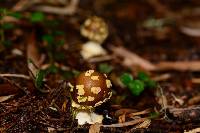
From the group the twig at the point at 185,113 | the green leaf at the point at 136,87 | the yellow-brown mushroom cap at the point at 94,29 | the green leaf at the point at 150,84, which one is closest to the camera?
the twig at the point at 185,113

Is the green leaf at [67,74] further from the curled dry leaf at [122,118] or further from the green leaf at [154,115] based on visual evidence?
the green leaf at [154,115]

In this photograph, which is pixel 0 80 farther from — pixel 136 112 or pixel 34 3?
pixel 34 3

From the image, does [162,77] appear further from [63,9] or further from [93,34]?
[63,9]

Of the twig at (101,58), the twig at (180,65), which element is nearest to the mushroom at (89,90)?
the twig at (101,58)

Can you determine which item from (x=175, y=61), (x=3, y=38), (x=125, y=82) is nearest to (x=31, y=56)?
(x=3, y=38)

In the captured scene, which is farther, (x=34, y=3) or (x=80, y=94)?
(x=34, y=3)

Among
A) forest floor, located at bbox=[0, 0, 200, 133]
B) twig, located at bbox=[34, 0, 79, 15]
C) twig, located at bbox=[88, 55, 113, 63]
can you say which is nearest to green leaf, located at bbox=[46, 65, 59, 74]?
forest floor, located at bbox=[0, 0, 200, 133]
